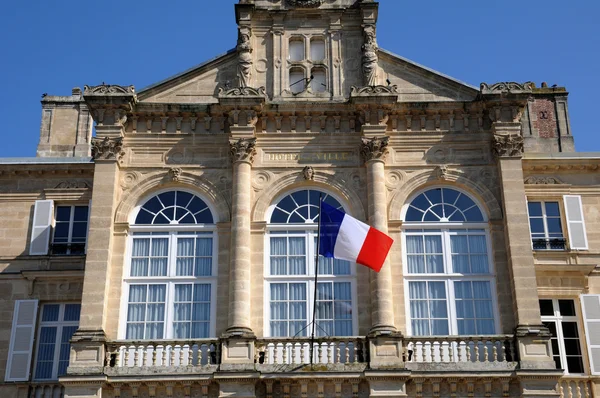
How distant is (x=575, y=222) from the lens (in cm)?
2652

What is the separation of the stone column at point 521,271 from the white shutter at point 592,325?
2661 mm

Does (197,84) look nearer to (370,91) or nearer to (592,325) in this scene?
(370,91)

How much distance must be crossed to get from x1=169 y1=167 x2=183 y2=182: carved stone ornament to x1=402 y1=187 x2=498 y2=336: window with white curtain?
6358 mm

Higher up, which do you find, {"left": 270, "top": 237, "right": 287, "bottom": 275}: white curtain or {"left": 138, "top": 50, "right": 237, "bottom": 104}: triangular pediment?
{"left": 138, "top": 50, "right": 237, "bottom": 104}: triangular pediment

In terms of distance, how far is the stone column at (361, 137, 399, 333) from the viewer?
904 inches

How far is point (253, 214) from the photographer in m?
24.6

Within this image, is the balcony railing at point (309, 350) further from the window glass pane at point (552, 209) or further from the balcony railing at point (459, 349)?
the window glass pane at point (552, 209)

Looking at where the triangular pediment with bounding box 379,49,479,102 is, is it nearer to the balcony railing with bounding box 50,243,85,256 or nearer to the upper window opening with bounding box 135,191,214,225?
the upper window opening with bounding box 135,191,214,225

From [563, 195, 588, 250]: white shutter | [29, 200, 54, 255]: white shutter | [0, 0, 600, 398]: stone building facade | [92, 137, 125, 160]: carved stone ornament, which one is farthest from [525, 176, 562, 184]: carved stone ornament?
[29, 200, 54, 255]: white shutter

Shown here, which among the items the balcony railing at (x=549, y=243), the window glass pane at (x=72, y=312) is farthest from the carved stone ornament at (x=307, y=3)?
the window glass pane at (x=72, y=312)

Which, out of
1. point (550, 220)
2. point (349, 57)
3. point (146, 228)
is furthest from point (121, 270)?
point (550, 220)

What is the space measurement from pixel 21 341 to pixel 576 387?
15105mm

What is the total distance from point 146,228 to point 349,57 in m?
7.88

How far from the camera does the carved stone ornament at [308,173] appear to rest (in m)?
24.9
